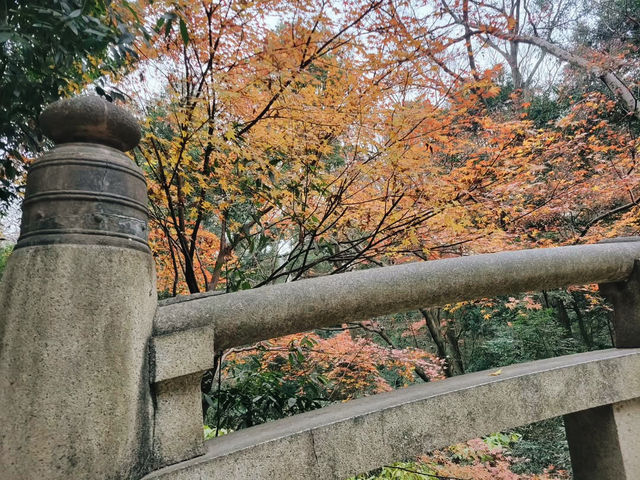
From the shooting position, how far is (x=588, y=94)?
401 inches

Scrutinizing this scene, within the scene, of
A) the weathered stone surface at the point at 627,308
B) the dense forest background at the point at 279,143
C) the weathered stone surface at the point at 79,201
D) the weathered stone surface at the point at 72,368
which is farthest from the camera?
the dense forest background at the point at 279,143

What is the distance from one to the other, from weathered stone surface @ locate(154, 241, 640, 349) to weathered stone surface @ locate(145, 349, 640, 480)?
36cm

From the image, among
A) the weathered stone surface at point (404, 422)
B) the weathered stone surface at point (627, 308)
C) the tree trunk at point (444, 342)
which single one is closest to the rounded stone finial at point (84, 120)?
the weathered stone surface at point (404, 422)

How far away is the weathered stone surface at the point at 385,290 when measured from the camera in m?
1.32

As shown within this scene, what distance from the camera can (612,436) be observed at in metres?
1.72

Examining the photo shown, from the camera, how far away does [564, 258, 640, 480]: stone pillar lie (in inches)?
66.4

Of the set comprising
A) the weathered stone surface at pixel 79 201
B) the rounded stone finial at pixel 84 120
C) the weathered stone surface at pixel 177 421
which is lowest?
the weathered stone surface at pixel 177 421

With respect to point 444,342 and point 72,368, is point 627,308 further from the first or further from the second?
point 444,342

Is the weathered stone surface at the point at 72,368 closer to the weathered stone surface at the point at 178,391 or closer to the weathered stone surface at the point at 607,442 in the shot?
the weathered stone surface at the point at 178,391

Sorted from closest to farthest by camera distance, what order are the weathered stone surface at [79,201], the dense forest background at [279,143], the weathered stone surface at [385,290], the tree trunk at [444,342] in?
the weathered stone surface at [79,201], the weathered stone surface at [385,290], the dense forest background at [279,143], the tree trunk at [444,342]

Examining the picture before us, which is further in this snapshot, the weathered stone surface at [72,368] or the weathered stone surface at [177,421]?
the weathered stone surface at [177,421]

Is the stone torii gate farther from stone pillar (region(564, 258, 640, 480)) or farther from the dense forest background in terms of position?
the dense forest background

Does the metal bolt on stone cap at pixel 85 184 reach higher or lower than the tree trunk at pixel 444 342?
higher

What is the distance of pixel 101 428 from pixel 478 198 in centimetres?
548
